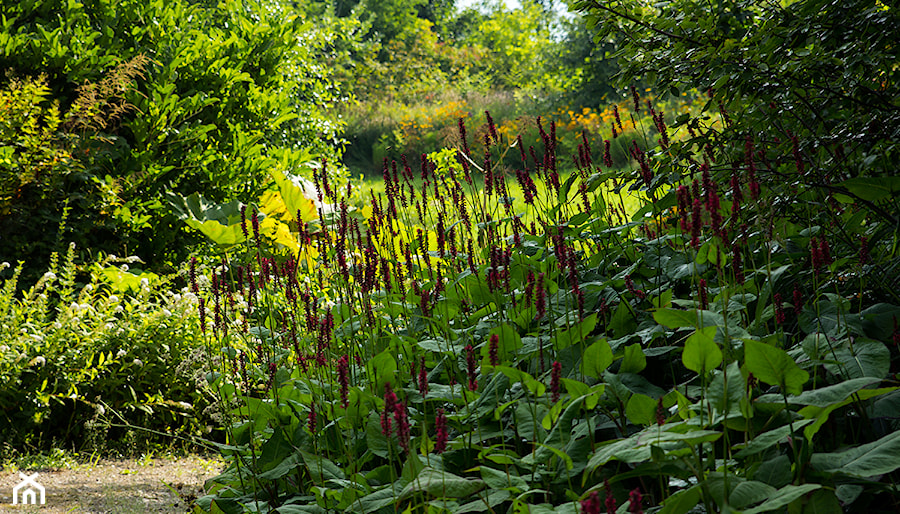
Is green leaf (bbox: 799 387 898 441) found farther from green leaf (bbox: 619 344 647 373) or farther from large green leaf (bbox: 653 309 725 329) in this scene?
green leaf (bbox: 619 344 647 373)

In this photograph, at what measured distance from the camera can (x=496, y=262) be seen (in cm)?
177

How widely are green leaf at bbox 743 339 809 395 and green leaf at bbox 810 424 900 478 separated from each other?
118mm

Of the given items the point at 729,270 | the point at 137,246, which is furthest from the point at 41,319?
the point at 729,270

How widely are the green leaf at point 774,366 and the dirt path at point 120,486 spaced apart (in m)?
2.11

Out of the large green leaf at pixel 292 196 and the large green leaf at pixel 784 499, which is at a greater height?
the large green leaf at pixel 292 196

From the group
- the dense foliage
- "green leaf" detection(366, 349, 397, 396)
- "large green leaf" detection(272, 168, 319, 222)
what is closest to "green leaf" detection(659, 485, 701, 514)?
the dense foliage

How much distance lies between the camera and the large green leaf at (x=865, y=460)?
1044mm

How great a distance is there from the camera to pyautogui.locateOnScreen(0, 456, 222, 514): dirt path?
2727 millimetres

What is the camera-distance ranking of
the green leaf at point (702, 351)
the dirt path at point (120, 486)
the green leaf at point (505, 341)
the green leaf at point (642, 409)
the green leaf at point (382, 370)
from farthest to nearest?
the dirt path at point (120, 486)
the green leaf at point (382, 370)
the green leaf at point (505, 341)
the green leaf at point (642, 409)
the green leaf at point (702, 351)

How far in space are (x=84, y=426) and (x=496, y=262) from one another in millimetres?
Answer: 2851

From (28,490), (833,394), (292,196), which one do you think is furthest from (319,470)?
(292,196)

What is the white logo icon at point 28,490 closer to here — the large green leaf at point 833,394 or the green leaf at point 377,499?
the green leaf at point 377,499

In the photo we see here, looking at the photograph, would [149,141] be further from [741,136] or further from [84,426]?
[741,136]

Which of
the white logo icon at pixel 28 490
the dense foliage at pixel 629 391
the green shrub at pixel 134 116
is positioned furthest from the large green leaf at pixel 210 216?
the dense foliage at pixel 629 391
